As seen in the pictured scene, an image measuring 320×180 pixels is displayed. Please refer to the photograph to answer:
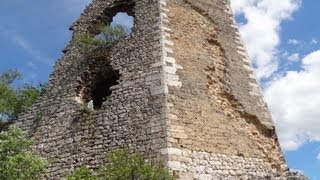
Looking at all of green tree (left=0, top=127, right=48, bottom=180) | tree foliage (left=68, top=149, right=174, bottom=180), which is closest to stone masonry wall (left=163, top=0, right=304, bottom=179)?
tree foliage (left=68, top=149, right=174, bottom=180)

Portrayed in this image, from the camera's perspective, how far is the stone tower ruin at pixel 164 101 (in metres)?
10.1

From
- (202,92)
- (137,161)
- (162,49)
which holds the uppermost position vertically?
(162,49)

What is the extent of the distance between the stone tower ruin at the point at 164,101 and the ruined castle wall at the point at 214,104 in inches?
1.0

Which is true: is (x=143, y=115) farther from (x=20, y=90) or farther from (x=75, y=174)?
(x=20, y=90)

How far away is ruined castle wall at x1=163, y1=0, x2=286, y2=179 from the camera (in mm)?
10023

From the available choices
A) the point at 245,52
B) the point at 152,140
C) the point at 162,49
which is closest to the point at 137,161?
the point at 152,140

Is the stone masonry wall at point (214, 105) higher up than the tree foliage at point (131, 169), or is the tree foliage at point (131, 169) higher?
the stone masonry wall at point (214, 105)

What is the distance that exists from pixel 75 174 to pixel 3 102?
4.44 meters

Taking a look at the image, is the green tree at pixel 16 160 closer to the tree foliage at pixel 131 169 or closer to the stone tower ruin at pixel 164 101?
the stone tower ruin at pixel 164 101

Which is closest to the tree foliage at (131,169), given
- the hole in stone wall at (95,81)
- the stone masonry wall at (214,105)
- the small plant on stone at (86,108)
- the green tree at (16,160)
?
the stone masonry wall at (214,105)

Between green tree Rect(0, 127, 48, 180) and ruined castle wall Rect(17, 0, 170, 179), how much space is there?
94cm

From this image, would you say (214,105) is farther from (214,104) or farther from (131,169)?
(131,169)

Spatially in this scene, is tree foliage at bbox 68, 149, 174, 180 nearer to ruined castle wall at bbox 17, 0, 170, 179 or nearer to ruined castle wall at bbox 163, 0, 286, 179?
ruined castle wall at bbox 163, 0, 286, 179

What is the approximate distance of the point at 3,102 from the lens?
1330cm
